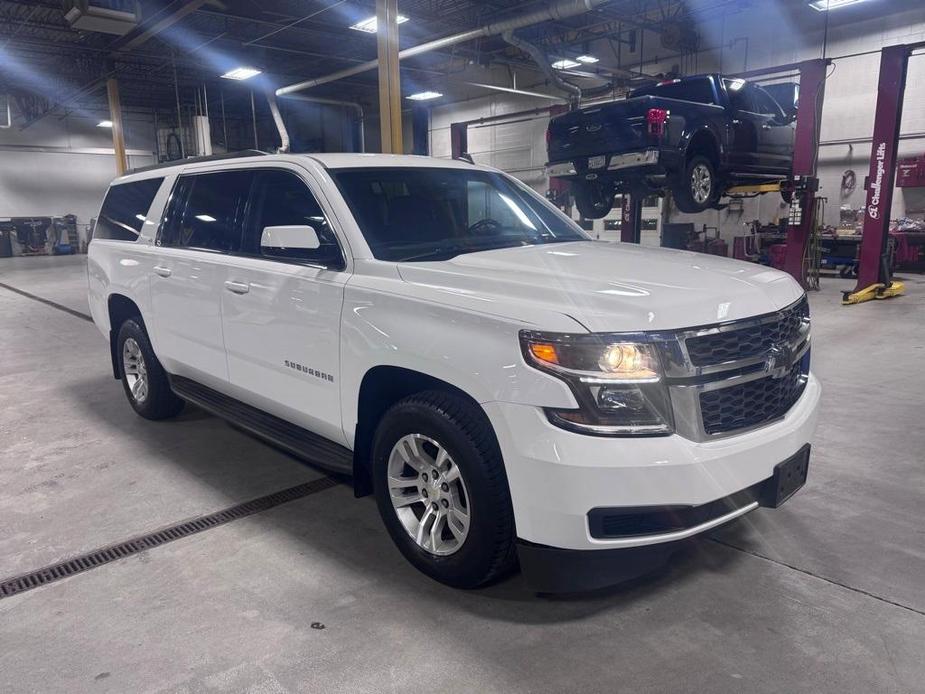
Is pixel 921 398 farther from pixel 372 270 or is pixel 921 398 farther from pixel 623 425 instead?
pixel 372 270

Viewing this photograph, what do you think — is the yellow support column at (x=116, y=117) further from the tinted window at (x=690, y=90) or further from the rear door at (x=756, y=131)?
the rear door at (x=756, y=131)

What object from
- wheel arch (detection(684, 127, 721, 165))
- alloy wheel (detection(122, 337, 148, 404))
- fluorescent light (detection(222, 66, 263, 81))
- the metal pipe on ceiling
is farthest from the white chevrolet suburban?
fluorescent light (detection(222, 66, 263, 81))

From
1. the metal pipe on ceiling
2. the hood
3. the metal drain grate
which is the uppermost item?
the metal pipe on ceiling

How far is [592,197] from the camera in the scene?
9.77 metres

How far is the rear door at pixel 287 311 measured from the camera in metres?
2.89

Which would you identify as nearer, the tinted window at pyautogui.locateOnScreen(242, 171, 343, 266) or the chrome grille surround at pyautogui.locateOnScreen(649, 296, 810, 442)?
the chrome grille surround at pyautogui.locateOnScreen(649, 296, 810, 442)

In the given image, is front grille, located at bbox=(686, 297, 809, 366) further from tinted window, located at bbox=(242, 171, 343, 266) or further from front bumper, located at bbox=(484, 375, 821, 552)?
tinted window, located at bbox=(242, 171, 343, 266)

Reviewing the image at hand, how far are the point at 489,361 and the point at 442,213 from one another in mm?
1319

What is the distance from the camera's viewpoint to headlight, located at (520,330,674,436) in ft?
6.82

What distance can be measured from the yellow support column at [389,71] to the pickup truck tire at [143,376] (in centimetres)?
503

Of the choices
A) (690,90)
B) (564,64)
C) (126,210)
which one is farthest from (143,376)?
(564,64)

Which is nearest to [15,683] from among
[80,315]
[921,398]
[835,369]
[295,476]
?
[295,476]

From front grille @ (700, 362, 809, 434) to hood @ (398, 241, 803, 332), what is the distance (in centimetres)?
24

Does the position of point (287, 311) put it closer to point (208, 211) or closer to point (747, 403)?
point (208, 211)
